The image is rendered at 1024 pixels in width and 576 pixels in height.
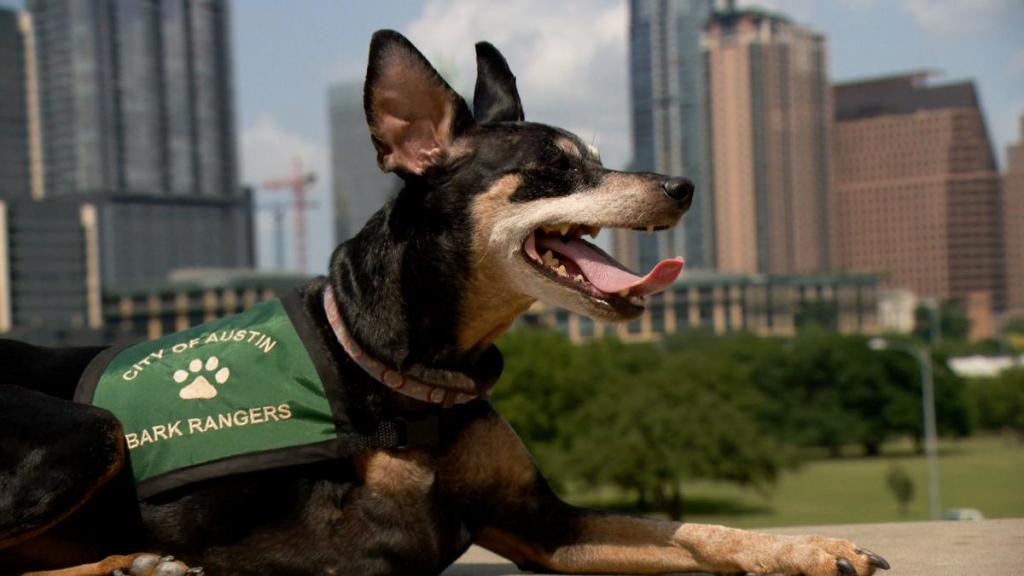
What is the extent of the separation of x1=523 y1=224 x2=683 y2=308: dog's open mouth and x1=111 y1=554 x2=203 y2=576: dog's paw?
5.48ft

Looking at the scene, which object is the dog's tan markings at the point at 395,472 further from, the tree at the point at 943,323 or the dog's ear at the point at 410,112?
the tree at the point at 943,323

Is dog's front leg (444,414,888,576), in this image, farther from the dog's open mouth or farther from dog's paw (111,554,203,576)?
dog's paw (111,554,203,576)

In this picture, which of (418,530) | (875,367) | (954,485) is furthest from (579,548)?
(875,367)

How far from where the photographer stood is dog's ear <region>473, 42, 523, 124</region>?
6145mm

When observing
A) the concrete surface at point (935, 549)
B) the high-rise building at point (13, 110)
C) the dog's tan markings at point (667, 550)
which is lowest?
the concrete surface at point (935, 549)

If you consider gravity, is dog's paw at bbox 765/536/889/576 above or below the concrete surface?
above

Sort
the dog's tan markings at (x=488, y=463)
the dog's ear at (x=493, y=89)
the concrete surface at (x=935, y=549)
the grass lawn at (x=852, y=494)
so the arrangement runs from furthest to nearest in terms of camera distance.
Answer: the grass lawn at (x=852, y=494), the dog's ear at (x=493, y=89), the concrete surface at (x=935, y=549), the dog's tan markings at (x=488, y=463)

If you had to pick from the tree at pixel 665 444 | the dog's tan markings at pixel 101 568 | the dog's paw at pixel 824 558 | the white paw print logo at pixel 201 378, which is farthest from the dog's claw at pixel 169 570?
the tree at pixel 665 444

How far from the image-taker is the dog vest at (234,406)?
524 cm

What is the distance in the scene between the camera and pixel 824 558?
5078 mm

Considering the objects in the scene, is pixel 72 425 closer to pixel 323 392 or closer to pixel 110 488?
pixel 110 488

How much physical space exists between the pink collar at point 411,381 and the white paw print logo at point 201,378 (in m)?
0.49

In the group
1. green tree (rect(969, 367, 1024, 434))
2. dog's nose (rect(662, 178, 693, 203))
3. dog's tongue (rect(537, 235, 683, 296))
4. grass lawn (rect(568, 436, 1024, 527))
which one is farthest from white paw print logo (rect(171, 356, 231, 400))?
green tree (rect(969, 367, 1024, 434))

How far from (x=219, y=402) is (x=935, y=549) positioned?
10.7 feet
